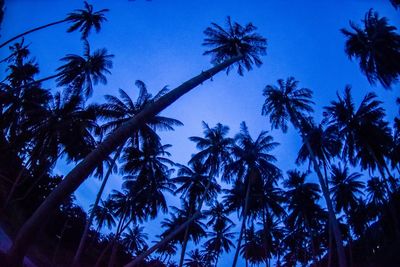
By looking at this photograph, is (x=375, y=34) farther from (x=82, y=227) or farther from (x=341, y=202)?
(x=82, y=227)

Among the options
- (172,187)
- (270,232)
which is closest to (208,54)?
(172,187)

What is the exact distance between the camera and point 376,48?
18000 millimetres

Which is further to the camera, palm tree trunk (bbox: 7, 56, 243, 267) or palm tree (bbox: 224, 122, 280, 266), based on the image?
palm tree (bbox: 224, 122, 280, 266)

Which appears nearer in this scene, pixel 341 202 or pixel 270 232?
pixel 341 202

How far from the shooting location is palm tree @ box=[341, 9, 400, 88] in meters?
17.3

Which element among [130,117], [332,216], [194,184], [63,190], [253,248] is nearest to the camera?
[63,190]

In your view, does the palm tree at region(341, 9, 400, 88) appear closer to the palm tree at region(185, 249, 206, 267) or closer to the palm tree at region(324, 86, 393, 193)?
the palm tree at region(324, 86, 393, 193)

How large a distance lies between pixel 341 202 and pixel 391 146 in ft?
36.2

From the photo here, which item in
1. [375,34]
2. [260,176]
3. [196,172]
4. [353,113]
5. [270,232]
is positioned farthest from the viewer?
[270,232]

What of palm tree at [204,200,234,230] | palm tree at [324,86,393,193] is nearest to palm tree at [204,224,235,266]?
palm tree at [204,200,234,230]

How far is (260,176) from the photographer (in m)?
28.3

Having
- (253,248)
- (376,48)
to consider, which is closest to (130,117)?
(376,48)

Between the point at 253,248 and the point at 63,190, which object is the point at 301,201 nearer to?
the point at 253,248

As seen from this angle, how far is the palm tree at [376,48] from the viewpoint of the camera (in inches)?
683
